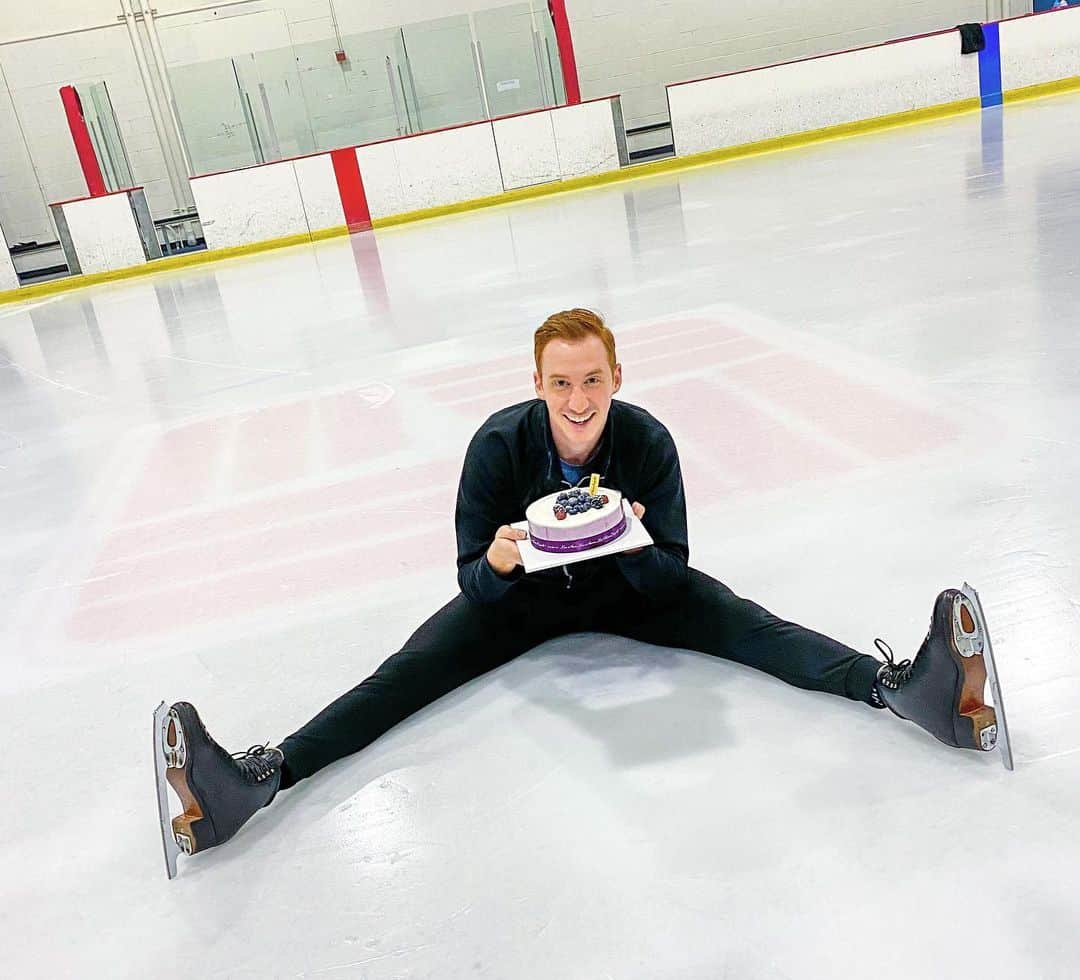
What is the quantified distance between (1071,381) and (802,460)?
87 centimetres

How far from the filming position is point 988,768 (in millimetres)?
1559

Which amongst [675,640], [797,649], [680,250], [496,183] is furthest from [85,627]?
[496,183]

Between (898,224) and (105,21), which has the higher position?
(105,21)

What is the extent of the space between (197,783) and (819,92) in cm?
1230

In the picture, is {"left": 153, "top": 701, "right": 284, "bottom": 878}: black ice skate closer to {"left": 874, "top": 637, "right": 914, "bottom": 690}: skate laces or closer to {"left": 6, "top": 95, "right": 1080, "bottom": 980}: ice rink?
{"left": 6, "top": 95, "right": 1080, "bottom": 980}: ice rink

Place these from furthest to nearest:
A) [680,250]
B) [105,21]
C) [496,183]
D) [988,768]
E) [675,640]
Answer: [105,21]
[496,183]
[680,250]
[675,640]
[988,768]

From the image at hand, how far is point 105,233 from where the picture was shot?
38.1 ft

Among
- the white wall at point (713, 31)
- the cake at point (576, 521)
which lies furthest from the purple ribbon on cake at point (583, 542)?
the white wall at point (713, 31)

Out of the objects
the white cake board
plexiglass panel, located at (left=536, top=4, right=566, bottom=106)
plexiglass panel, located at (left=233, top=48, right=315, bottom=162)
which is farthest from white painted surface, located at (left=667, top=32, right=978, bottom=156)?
the white cake board

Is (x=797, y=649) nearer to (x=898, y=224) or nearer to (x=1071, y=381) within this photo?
(x=1071, y=381)

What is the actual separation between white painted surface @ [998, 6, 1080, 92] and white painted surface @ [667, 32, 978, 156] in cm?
45

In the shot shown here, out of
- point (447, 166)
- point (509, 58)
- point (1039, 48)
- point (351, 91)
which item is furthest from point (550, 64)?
point (1039, 48)

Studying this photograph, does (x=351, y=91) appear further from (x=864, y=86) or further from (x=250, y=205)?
(x=864, y=86)

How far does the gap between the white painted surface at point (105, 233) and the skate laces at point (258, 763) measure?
1115cm
